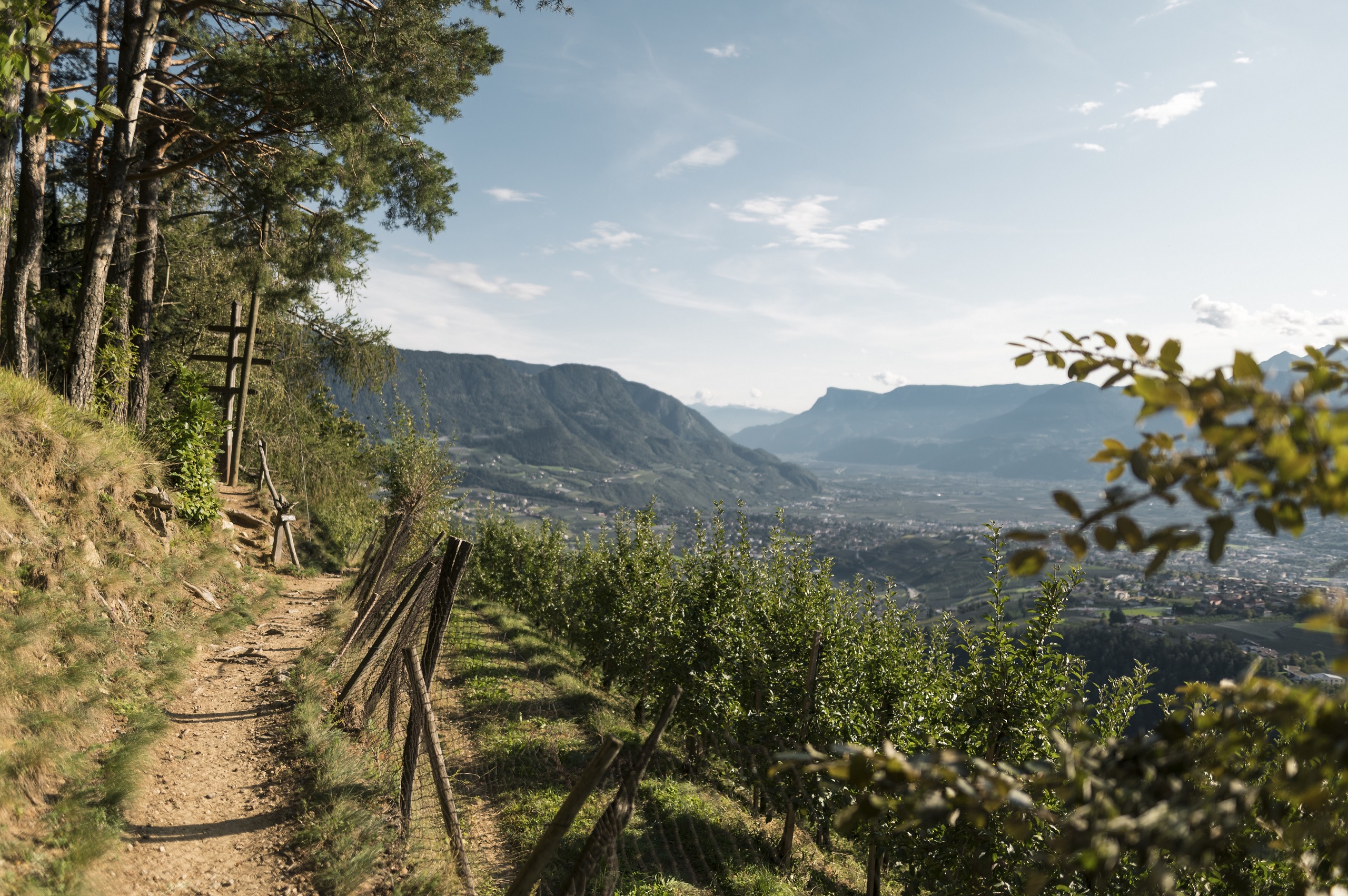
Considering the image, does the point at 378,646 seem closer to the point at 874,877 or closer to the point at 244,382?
the point at 874,877

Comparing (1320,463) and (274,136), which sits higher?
(274,136)

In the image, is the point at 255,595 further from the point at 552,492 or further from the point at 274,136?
the point at 552,492

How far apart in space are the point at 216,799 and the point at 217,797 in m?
0.02

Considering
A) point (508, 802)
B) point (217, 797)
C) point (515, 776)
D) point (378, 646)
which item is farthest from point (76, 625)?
point (515, 776)

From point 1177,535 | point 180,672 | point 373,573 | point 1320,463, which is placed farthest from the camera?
point 373,573

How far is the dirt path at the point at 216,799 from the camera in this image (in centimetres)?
482

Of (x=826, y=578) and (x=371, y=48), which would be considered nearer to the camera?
(x=371, y=48)

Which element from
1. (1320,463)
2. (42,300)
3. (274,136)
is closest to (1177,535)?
(1320,463)

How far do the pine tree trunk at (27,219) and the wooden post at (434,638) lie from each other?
7.94 meters

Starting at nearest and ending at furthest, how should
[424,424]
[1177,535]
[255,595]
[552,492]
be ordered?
[1177,535]
[255,595]
[424,424]
[552,492]

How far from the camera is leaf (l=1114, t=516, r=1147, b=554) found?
4.72 feet

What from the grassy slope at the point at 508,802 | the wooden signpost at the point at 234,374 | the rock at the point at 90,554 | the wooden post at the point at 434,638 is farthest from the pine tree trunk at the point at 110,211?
the wooden post at the point at 434,638

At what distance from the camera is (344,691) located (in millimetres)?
8109

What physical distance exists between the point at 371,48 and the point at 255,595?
9.31 meters
